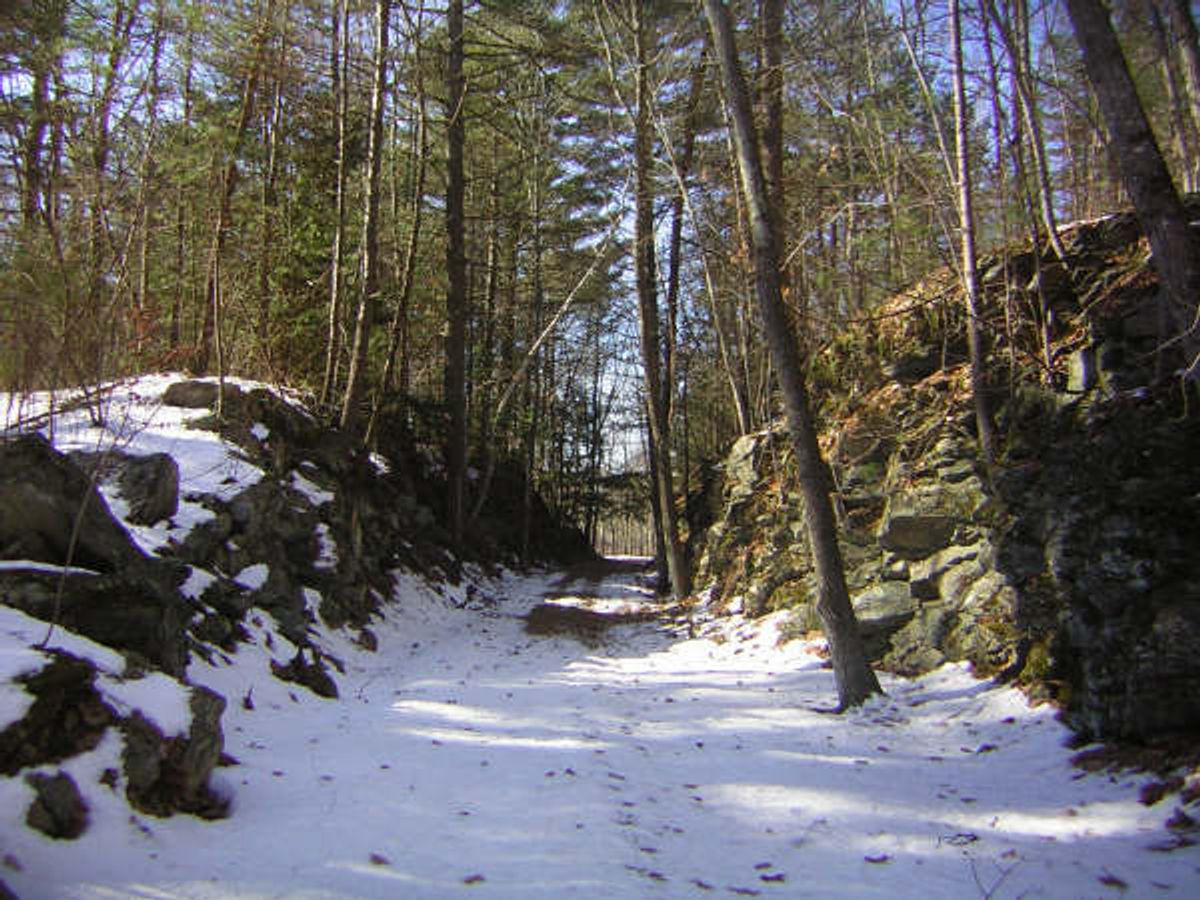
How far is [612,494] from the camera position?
112ft

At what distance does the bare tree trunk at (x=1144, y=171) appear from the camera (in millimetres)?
4023

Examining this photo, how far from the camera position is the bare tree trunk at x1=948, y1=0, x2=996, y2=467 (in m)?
6.42

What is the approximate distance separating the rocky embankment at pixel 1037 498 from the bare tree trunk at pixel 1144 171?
518mm

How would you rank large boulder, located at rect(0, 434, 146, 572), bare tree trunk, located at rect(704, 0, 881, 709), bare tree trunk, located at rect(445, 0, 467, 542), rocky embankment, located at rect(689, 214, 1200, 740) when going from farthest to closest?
bare tree trunk, located at rect(445, 0, 467, 542), bare tree trunk, located at rect(704, 0, 881, 709), rocky embankment, located at rect(689, 214, 1200, 740), large boulder, located at rect(0, 434, 146, 572)

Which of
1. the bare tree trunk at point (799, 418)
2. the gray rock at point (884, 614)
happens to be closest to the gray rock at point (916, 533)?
the gray rock at point (884, 614)

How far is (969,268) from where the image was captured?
22.3ft

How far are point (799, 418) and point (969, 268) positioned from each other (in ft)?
8.15

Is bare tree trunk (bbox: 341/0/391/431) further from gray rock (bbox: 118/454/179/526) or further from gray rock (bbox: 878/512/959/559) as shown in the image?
gray rock (bbox: 878/512/959/559)

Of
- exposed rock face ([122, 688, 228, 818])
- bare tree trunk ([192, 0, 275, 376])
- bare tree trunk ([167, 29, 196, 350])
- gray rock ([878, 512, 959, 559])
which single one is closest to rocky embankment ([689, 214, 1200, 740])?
gray rock ([878, 512, 959, 559])

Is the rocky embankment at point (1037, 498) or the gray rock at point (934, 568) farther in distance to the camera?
the gray rock at point (934, 568)

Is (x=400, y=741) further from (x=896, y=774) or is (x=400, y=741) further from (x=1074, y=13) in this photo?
(x=1074, y=13)

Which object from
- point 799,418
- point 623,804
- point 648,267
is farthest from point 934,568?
point 648,267

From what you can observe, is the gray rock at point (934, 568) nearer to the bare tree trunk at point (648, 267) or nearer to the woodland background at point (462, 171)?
the woodland background at point (462, 171)

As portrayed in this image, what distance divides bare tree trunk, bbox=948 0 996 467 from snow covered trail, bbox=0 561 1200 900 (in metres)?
2.30
